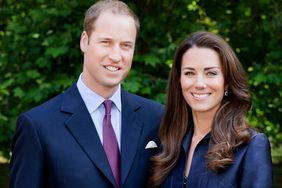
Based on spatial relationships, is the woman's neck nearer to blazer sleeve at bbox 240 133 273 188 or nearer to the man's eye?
blazer sleeve at bbox 240 133 273 188

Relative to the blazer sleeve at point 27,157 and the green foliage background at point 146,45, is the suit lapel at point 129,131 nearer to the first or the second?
the blazer sleeve at point 27,157

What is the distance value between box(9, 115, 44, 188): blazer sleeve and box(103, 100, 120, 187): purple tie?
0.41 meters

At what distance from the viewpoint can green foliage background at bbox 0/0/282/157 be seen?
7.07 m

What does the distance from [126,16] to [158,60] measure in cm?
315

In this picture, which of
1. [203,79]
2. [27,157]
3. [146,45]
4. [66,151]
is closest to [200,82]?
[203,79]

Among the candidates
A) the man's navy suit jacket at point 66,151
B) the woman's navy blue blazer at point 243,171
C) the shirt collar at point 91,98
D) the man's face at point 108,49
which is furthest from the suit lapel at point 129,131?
the woman's navy blue blazer at point 243,171

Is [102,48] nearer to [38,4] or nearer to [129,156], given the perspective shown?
[129,156]

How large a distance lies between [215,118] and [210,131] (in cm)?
8

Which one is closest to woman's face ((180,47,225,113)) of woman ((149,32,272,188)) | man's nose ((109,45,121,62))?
woman ((149,32,272,188))

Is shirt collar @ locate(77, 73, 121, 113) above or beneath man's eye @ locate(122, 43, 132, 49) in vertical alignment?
beneath

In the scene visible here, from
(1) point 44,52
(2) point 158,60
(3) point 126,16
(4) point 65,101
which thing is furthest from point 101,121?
(1) point 44,52

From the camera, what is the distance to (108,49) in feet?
12.5

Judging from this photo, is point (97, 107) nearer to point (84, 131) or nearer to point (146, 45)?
point (84, 131)

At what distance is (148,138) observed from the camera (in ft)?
13.4
